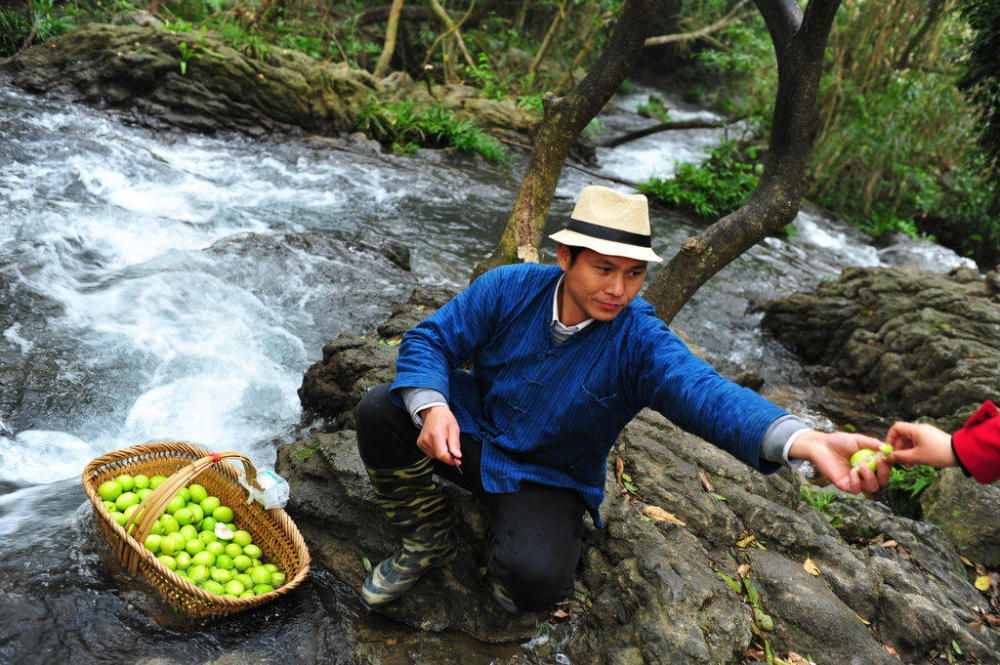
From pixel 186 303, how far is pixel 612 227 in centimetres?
447

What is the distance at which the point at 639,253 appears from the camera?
234 centimetres

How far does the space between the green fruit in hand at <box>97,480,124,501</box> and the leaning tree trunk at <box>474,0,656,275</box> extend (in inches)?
136

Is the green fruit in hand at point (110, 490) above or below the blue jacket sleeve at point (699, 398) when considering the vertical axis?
below

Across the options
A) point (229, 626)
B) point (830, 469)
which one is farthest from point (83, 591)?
point (830, 469)

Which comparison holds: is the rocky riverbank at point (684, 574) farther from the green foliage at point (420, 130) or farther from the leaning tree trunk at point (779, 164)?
the green foliage at point (420, 130)

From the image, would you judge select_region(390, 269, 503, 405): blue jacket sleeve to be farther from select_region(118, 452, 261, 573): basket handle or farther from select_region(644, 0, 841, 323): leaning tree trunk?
select_region(644, 0, 841, 323): leaning tree trunk

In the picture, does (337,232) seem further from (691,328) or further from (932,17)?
(932,17)

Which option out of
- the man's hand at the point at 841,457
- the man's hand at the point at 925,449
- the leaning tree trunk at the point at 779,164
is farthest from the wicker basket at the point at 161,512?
the leaning tree trunk at the point at 779,164

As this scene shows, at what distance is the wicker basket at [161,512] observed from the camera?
2516 mm

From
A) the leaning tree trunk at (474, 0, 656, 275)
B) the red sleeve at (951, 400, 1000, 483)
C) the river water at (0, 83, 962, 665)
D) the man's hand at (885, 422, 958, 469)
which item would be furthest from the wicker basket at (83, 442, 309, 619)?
the leaning tree trunk at (474, 0, 656, 275)

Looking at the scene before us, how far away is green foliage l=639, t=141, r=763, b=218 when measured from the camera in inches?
516

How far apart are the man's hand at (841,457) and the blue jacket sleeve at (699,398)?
0.13 meters

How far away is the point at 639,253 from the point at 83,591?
2536mm

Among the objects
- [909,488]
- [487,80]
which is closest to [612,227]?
[909,488]
